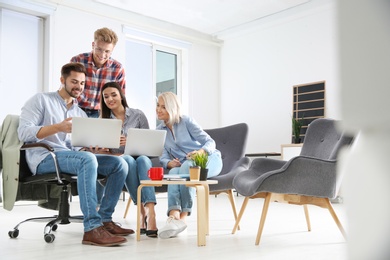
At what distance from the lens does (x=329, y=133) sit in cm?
286

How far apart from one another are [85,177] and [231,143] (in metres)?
1.56

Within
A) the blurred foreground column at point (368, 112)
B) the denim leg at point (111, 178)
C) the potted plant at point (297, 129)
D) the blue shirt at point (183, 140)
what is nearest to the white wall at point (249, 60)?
the potted plant at point (297, 129)

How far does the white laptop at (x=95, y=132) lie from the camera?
251 centimetres

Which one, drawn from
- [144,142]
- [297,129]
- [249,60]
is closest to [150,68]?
[249,60]

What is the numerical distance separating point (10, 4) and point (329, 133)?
14.6 ft

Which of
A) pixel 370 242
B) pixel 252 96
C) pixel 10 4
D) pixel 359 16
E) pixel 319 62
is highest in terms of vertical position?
pixel 10 4

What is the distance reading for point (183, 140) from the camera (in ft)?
10.6

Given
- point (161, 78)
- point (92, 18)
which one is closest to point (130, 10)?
point (92, 18)

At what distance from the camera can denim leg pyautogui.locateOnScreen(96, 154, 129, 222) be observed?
2.65 meters

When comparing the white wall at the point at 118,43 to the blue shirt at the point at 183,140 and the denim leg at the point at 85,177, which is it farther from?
the denim leg at the point at 85,177

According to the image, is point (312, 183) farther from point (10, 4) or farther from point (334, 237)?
point (10, 4)

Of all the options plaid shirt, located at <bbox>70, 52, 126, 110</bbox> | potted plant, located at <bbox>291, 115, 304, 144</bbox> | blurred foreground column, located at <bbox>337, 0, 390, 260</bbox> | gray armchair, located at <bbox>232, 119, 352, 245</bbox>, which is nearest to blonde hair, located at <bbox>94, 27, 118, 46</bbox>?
plaid shirt, located at <bbox>70, 52, 126, 110</bbox>

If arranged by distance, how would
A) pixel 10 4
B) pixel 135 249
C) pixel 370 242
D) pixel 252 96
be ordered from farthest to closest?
1. pixel 252 96
2. pixel 10 4
3. pixel 135 249
4. pixel 370 242

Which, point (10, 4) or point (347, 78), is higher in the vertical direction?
point (10, 4)
